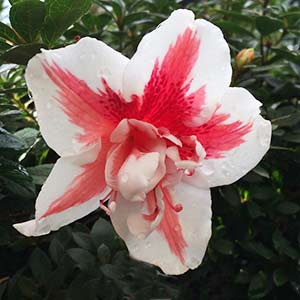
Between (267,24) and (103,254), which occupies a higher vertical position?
(267,24)

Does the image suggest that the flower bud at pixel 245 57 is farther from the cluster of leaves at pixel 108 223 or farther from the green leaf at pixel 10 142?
the green leaf at pixel 10 142

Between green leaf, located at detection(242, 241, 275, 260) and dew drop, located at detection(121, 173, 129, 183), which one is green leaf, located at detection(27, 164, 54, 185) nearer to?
dew drop, located at detection(121, 173, 129, 183)

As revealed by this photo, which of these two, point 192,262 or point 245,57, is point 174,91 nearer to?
point 192,262

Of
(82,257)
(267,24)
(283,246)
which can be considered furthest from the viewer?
(267,24)

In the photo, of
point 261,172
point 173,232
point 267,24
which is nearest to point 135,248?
point 173,232

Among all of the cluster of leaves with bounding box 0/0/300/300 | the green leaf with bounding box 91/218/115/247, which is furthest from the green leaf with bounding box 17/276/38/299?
the green leaf with bounding box 91/218/115/247

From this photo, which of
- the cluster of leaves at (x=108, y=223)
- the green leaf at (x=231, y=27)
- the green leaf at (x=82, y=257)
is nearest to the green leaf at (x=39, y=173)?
the cluster of leaves at (x=108, y=223)
